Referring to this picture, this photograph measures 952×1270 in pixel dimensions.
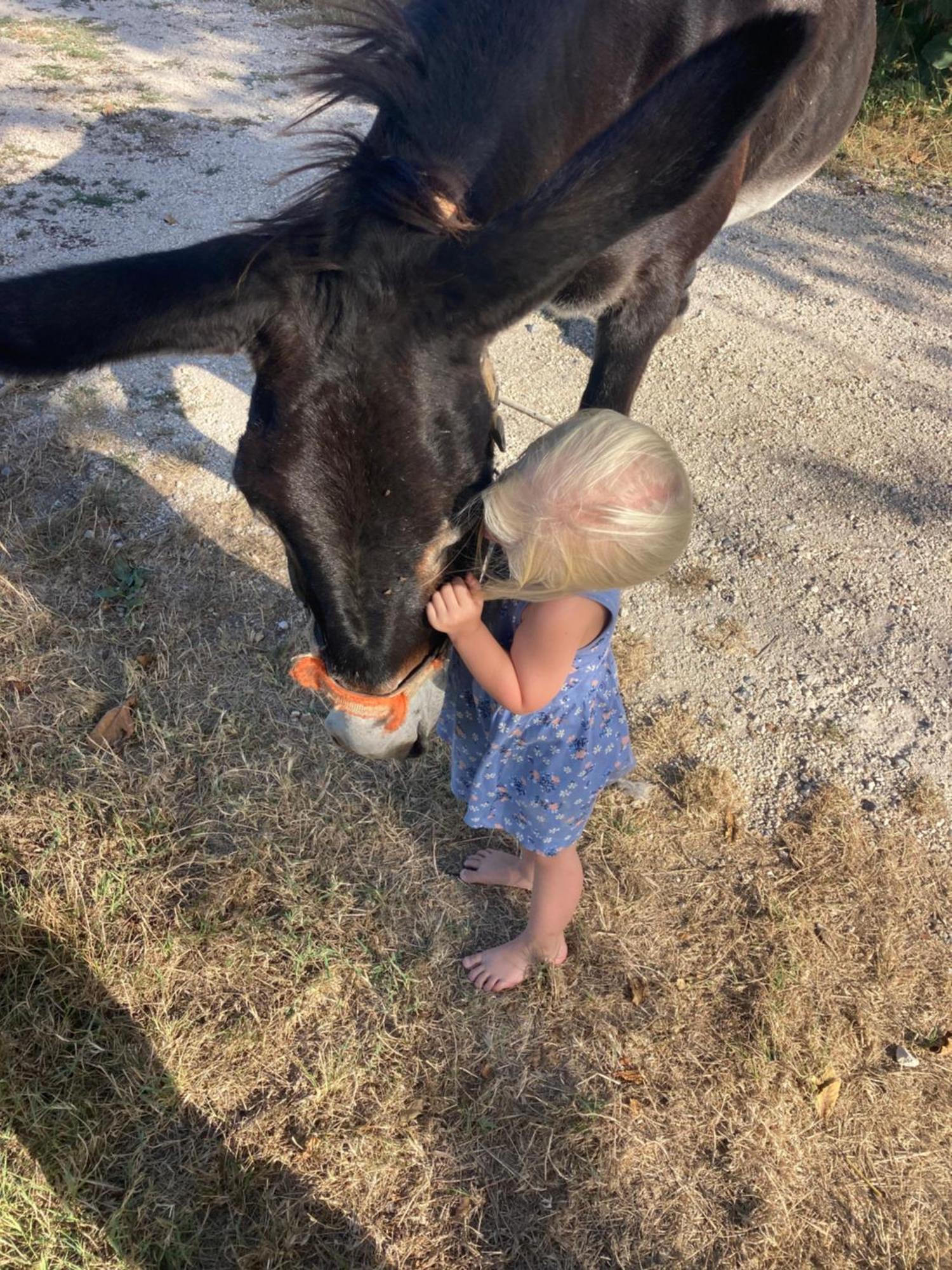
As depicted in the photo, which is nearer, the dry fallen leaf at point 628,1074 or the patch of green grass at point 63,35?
the dry fallen leaf at point 628,1074

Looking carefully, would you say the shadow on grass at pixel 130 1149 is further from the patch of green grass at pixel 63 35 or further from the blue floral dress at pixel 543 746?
the patch of green grass at pixel 63 35

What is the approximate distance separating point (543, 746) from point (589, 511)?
0.65 m

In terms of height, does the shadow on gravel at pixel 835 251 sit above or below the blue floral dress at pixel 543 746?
above

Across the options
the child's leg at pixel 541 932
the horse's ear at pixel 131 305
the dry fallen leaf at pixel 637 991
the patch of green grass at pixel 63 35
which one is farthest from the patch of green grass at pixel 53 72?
the dry fallen leaf at pixel 637 991

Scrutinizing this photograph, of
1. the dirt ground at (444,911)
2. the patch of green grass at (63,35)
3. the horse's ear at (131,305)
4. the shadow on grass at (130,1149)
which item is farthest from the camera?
the patch of green grass at (63,35)

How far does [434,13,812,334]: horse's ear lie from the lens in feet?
4.97

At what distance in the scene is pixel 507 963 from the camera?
7.94 feet

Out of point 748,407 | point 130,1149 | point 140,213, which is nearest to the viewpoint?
point 130,1149

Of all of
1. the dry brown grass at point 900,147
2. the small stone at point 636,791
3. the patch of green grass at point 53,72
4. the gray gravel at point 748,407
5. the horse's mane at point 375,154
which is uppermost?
the horse's mane at point 375,154

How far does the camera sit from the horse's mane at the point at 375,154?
1715 millimetres

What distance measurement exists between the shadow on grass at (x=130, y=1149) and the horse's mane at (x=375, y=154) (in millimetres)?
1921

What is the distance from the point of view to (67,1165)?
1987 mm

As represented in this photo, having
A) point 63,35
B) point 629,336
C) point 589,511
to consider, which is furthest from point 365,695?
point 63,35

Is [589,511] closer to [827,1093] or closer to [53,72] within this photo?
[827,1093]
